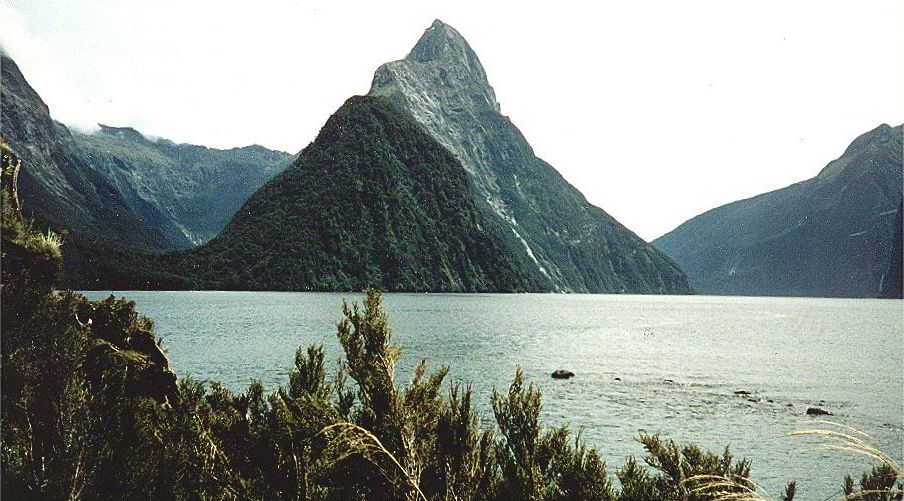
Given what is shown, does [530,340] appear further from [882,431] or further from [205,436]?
[205,436]

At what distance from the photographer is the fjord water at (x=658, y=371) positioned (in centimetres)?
3169

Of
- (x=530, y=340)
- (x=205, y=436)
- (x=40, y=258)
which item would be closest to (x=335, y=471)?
(x=205, y=436)

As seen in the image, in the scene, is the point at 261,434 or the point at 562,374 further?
the point at 562,374

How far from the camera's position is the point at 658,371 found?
5781 cm

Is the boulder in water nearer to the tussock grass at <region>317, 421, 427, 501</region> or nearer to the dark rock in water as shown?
the dark rock in water

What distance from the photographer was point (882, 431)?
114ft

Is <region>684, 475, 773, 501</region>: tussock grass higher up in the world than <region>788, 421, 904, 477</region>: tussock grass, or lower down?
lower down

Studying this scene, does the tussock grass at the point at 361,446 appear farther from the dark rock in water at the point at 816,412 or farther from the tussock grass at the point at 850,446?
the dark rock in water at the point at 816,412

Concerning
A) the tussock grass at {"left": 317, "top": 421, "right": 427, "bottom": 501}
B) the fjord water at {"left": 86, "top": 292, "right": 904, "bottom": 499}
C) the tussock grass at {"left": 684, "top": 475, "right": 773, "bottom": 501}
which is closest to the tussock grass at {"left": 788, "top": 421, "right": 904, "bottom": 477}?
the tussock grass at {"left": 684, "top": 475, "right": 773, "bottom": 501}

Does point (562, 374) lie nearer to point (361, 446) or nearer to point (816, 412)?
point (816, 412)

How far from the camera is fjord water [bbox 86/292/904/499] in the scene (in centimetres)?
3169

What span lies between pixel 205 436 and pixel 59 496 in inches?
153

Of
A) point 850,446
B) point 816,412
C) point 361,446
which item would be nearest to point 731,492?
point 850,446

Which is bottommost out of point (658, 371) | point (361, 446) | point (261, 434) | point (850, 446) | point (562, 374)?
point (658, 371)
